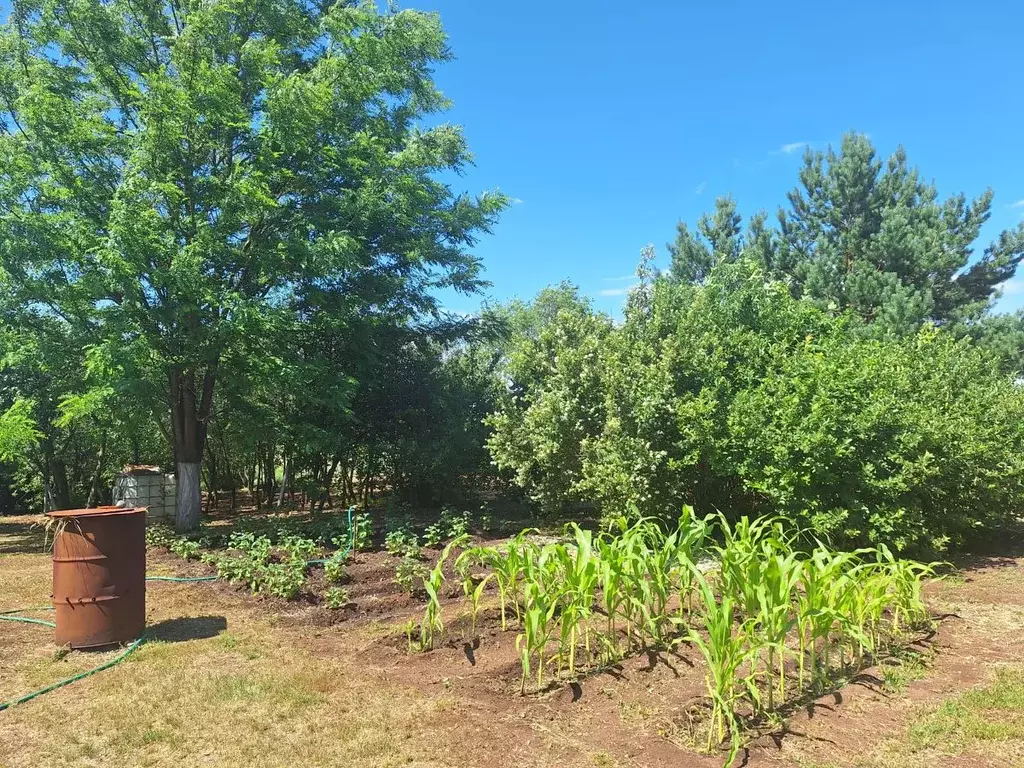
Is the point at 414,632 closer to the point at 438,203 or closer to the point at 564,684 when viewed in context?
the point at 564,684

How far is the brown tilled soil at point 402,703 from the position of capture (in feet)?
10.9

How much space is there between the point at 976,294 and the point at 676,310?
1074cm

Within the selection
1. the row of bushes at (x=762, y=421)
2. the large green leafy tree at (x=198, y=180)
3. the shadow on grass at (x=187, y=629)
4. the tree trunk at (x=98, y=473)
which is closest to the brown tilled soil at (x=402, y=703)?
the shadow on grass at (x=187, y=629)

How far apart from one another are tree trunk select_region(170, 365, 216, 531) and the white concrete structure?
107 inches

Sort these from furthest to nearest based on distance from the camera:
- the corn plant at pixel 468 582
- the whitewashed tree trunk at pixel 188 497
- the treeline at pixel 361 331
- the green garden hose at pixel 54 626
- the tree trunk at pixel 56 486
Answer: the tree trunk at pixel 56 486 → the whitewashed tree trunk at pixel 188 497 → the treeline at pixel 361 331 → the corn plant at pixel 468 582 → the green garden hose at pixel 54 626

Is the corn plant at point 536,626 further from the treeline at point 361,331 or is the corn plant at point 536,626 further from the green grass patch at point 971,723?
the treeline at point 361,331

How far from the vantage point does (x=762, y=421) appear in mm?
7598

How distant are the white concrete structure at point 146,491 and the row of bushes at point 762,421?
26.5ft

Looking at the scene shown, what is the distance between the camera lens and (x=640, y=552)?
4.74 m

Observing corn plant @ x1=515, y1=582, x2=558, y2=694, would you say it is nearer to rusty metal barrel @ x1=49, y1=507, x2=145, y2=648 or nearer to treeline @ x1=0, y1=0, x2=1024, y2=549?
rusty metal barrel @ x1=49, y1=507, x2=145, y2=648

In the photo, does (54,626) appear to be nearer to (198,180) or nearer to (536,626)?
(536,626)

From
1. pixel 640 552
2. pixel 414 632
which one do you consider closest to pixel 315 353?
pixel 414 632

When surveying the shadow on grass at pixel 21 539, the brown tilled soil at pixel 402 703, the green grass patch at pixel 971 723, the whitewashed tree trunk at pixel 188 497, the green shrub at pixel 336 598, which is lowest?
the green grass patch at pixel 971 723

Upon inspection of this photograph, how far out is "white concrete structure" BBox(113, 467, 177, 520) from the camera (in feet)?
45.0
